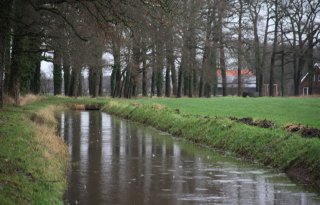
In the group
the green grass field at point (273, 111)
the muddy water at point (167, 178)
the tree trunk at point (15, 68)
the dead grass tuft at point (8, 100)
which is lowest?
the muddy water at point (167, 178)

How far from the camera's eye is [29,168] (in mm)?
12484

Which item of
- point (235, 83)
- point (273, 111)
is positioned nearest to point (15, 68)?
point (273, 111)

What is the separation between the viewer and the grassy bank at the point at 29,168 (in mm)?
10008

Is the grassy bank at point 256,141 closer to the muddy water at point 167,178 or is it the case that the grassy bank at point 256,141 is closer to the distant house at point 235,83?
the muddy water at point 167,178

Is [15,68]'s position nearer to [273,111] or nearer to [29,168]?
[273,111]

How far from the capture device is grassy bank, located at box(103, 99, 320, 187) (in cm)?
1481

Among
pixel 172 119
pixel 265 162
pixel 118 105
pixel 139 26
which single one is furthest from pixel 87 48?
pixel 265 162

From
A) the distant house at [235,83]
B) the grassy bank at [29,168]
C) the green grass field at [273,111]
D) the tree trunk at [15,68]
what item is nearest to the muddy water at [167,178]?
the grassy bank at [29,168]

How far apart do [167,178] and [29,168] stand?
395cm

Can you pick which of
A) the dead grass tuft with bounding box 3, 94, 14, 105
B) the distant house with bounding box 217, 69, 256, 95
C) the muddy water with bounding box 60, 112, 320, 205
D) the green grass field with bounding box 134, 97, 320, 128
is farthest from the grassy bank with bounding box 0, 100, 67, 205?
the distant house with bounding box 217, 69, 256, 95

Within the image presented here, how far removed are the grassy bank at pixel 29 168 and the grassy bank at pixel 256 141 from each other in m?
6.25

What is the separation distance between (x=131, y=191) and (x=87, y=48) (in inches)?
1098

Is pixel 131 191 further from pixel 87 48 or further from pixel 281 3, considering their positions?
pixel 281 3

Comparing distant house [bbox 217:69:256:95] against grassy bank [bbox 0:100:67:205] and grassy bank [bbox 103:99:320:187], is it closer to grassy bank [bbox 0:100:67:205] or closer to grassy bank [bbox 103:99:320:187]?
grassy bank [bbox 103:99:320:187]
